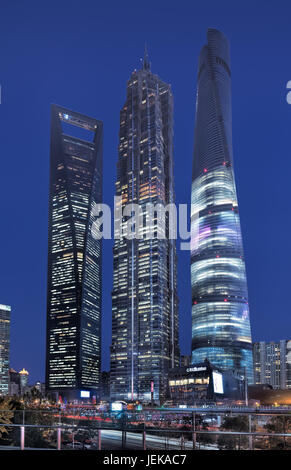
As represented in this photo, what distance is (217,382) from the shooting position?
171 m

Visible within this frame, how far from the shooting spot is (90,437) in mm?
15633

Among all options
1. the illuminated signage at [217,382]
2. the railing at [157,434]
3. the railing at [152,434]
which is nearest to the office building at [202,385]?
the illuminated signage at [217,382]

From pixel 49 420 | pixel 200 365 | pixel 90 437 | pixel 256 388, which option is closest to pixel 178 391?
pixel 200 365

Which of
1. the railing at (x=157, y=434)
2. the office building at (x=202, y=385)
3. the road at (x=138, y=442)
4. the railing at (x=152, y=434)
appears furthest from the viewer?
the office building at (x=202, y=385)

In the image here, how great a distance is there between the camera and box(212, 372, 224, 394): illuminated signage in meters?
168

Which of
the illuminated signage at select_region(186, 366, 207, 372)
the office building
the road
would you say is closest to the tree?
the road

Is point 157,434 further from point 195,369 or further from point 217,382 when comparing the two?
point 217,382

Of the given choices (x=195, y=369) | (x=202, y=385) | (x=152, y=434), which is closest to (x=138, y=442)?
(x=152, y=434)

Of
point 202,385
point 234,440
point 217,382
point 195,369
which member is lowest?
point 202,385

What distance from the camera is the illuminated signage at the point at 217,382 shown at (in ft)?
552

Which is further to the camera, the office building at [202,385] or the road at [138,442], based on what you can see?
the office building at [202,385]

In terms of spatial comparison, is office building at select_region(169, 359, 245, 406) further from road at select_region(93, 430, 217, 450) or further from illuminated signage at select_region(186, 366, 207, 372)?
road at select_region(93, 430, 217, 450)

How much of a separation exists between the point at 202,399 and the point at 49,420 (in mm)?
143837

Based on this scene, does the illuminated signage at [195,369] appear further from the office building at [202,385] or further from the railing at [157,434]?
the railing at [157,434]
